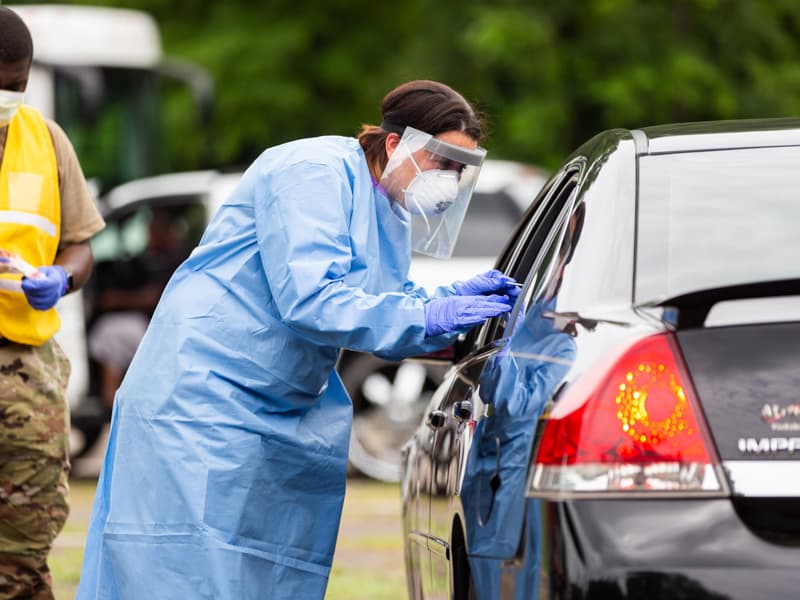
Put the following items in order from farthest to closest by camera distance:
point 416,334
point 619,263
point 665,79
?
1. point 665,79
2. point 416,334
3. point 619,263

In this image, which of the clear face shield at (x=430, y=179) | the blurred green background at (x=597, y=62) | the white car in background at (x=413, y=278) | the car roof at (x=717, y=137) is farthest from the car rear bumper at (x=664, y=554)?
the blurred green background at (x=597, y=62)

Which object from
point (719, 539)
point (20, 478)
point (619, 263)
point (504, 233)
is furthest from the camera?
point (504, 233)

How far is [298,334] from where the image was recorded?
4.09 meters

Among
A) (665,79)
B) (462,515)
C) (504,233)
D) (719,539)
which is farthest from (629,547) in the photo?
(665,79)

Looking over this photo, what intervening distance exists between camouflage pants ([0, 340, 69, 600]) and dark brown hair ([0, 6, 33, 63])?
0.76 meters

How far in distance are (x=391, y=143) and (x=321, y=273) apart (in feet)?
1.67

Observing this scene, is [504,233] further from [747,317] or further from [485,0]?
[485,0]

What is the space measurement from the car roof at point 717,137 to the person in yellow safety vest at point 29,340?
178 centimetres

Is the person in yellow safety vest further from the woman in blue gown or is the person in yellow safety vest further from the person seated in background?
the person seated in background

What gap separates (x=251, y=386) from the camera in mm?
4078

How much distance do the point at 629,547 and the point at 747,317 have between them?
43 cm

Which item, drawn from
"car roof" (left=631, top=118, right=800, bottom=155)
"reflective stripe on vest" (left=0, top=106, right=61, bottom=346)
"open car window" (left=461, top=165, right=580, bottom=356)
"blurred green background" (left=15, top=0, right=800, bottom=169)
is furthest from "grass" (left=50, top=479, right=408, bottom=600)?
"blurred green background" (left=15, top=0, right=800, bottom=169)

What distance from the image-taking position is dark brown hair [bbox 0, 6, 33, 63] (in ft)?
15.1

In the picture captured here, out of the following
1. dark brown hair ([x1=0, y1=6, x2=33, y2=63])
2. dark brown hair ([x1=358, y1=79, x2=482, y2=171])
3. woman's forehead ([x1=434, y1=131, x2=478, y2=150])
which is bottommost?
woman's forehead ([x1=434, y1=131, x2=478, y2=150])
